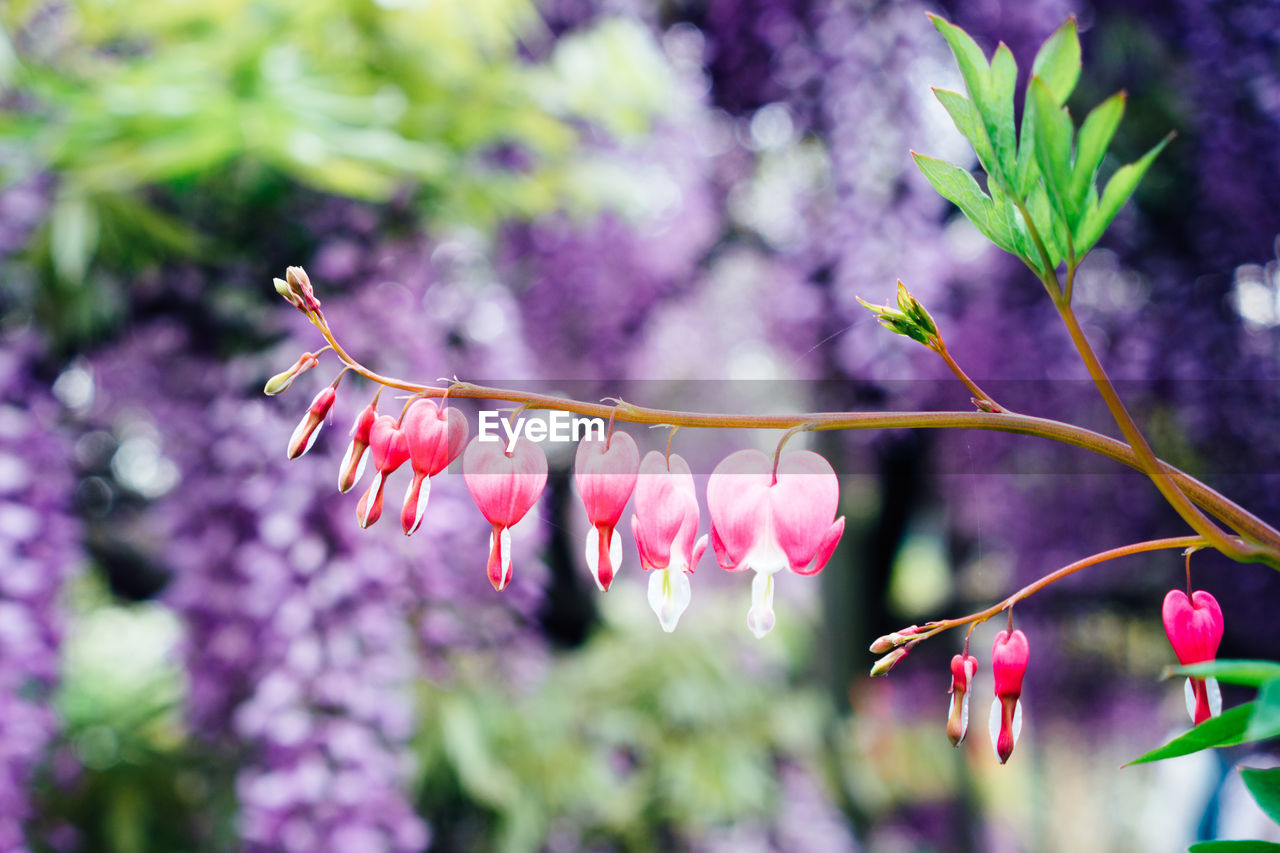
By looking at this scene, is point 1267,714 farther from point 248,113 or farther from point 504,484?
point 248,113

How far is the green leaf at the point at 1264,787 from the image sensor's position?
0.91ft

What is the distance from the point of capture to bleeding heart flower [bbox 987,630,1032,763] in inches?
10.7

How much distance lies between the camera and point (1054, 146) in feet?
0.82

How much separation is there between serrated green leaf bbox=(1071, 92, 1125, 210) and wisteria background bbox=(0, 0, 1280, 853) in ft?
1.51

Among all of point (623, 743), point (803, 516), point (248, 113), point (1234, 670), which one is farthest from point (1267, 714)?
point (623, 743)

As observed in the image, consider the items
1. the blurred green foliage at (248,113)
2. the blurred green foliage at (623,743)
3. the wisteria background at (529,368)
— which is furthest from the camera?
the blurred green foliage at (623,743)

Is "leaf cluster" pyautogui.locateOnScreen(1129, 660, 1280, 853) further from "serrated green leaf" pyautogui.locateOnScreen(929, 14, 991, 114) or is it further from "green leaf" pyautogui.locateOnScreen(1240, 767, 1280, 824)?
"serrated green leaf" pyautogui.locateOnScreen(929, 14, 991, 114)

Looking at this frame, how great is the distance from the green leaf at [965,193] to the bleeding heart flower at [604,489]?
5.9 inches

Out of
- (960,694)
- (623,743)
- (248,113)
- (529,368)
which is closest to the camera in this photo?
(960,694)

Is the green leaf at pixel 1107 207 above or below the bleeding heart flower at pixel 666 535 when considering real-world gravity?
above

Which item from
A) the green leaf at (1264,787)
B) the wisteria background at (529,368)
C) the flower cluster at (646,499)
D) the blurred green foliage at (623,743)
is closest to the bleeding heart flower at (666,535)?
the flower cluster at (646,499)

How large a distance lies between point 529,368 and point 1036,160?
1507 mm

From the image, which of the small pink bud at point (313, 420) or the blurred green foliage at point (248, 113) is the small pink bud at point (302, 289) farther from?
the blurred green foliage at point (248, 113)

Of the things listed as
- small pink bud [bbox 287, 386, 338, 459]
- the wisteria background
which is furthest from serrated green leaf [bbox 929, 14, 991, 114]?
the wisteria background
